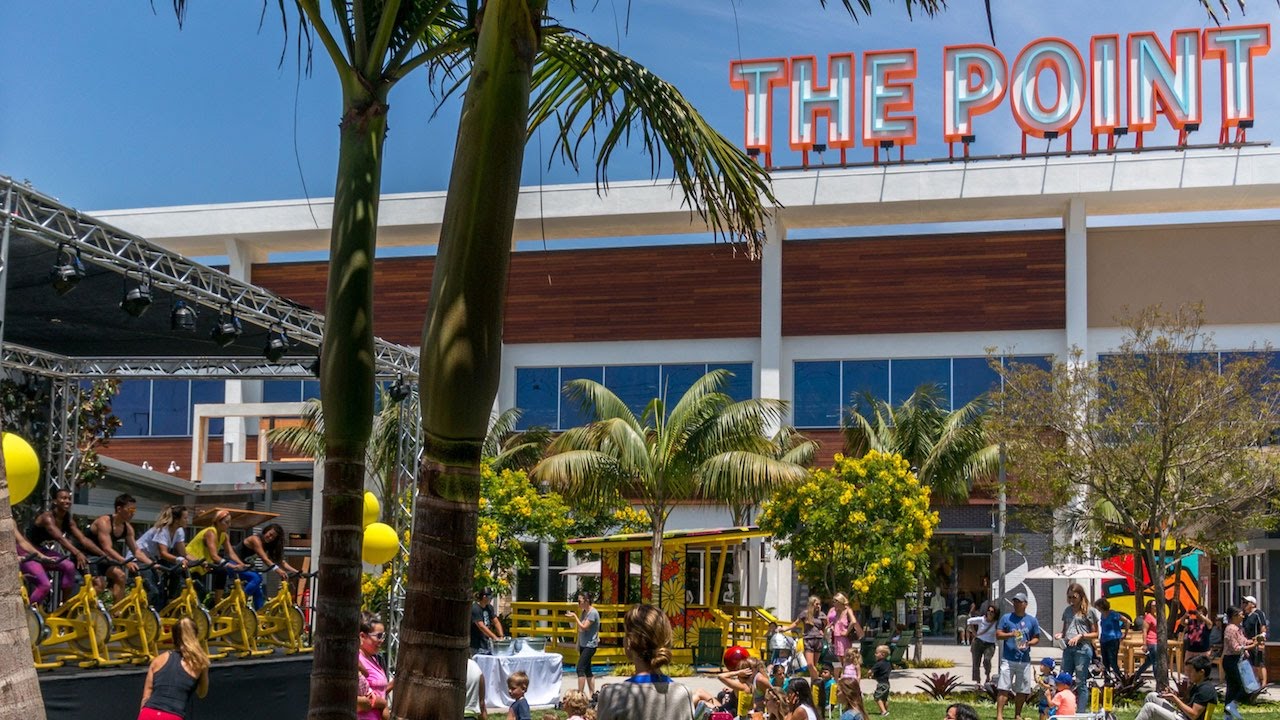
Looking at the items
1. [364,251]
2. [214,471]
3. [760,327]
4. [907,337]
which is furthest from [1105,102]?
[364,251]

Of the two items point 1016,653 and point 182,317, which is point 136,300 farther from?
point 1016,653

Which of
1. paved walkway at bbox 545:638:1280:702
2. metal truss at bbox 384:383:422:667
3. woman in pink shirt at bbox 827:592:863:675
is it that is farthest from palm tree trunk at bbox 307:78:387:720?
woman in pink shirt at bbox 827:592:863:675

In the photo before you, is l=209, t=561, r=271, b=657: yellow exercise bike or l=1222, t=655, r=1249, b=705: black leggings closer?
l=1222, t=655, r=1249, b=705: black leggings

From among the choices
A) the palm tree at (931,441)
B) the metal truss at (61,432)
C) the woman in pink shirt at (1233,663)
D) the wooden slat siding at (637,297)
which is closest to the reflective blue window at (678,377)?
the wooden slat siding at (637,297)

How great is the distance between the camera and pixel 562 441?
1192 inches

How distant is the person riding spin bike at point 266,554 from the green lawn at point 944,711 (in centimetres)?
396

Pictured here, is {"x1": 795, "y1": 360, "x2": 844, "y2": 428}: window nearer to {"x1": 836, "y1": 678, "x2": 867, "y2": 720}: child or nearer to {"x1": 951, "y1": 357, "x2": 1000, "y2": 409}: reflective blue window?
{"x1": 951, "y1": 357, "x2": 1000, "y2": 409}: reflective blue window

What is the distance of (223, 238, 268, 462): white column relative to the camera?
38.6 meters

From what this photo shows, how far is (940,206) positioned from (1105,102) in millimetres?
4744

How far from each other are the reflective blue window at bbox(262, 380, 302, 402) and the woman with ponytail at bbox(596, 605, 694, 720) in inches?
1388

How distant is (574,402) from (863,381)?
24.5ft

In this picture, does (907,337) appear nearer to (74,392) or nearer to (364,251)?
(74,392)

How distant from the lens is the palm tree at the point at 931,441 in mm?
31344

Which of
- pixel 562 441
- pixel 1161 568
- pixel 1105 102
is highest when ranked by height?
pixel 1105 102
